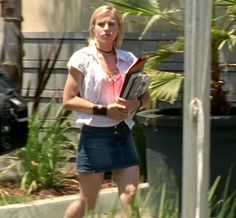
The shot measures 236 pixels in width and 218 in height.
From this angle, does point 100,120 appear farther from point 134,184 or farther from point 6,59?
point 6,59

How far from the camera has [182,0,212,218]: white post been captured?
3213 millimetres

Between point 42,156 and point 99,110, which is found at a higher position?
point 99,110

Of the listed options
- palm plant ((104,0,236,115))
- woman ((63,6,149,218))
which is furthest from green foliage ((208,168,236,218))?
palm plant ((104,0,236,115))

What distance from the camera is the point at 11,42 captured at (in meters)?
6.97

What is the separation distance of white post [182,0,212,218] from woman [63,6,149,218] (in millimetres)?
1701

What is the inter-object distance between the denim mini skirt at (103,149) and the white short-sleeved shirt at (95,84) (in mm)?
53

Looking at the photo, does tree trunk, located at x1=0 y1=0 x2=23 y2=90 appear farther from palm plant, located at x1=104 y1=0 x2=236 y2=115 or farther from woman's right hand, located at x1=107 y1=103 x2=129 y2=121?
woman's right hand, located at x1=107 y1=103 x2=129 y2=121

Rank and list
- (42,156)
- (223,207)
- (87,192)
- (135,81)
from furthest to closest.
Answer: (42,156) → (87,192) → (135,81) → (223,207)

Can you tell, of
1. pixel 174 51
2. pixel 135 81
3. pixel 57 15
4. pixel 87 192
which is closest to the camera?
pixel 135 81

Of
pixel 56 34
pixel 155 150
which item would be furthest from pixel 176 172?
pixel 56 34

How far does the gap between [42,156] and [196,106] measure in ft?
12.2

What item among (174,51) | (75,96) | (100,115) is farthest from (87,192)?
(174,51)

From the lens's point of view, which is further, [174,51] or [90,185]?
[174,51]

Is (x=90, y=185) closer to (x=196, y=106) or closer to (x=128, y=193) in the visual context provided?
(x=128, y=193)
